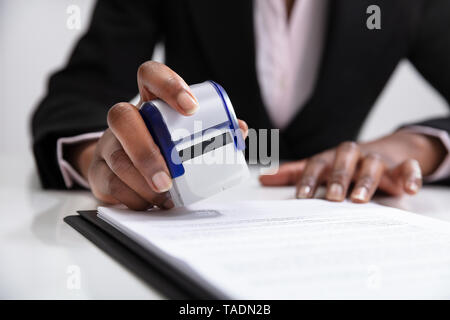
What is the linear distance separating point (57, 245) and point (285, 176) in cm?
40

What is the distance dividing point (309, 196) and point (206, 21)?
0.52 m

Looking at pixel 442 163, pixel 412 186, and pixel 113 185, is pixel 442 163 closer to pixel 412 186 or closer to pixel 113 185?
pixel 412 186

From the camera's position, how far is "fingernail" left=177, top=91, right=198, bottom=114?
38cm

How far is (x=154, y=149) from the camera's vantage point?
394mm

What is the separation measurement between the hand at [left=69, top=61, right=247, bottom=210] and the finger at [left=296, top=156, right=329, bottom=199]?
16 cm

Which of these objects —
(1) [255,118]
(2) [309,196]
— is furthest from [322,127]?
(2) [309,196]

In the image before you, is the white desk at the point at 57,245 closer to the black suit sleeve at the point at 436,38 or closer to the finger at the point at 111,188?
the finger at the point at 111,188

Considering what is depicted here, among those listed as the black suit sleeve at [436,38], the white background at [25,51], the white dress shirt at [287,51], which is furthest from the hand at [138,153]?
the white background at [25,51]

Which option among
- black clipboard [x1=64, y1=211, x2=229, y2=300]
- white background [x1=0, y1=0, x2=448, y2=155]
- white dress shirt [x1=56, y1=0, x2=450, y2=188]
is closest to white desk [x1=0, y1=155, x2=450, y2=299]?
black clipboard [x1=64, y1=211, x2=229, y2=300]

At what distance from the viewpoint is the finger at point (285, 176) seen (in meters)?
0.69

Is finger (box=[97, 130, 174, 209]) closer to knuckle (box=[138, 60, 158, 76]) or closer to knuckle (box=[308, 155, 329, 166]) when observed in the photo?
knuckle (box=[138, 60, 158, 76])

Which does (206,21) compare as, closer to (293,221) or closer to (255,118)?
(255,118)

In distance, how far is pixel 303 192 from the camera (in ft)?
1.88

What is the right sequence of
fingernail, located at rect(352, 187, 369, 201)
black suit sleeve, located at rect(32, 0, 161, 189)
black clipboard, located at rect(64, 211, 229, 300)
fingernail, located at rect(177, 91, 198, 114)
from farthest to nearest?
black suit sleeve, located at rect(32, 0, 161, 189) → fingernail, located at rect(352, 187, 369, 201) → fingernail, located at rect(177, 91, 198, 114) → black clipboard, located at rect(64, 211, 229, 300)
